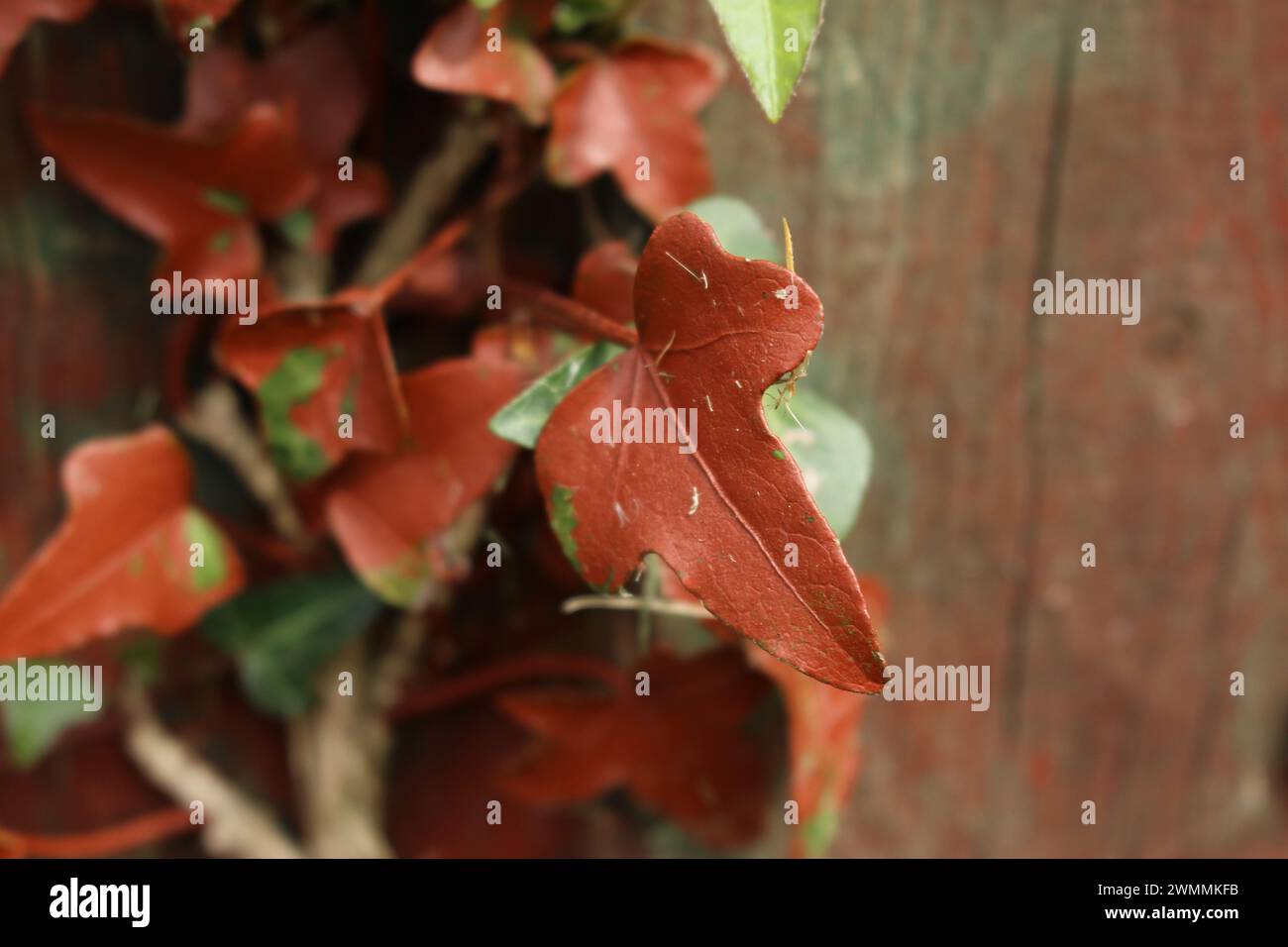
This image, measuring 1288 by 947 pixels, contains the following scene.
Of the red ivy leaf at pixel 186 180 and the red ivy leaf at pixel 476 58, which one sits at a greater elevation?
the red ivy leaf at pixel 476 58

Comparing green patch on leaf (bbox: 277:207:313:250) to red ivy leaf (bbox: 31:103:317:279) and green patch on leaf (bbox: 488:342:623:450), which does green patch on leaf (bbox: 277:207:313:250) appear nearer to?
red ivy leaf (bbox: 31:103:317:279)

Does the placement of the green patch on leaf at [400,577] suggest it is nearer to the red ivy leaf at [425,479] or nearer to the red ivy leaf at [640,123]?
the red ivy leaf at [425,479]

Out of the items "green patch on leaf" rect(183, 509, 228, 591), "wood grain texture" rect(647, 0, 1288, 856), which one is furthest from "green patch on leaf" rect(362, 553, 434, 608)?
"wood grain texture" rect(647, 0, 1288, 856)

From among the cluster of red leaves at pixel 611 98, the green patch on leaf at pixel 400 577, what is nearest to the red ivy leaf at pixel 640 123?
the cluster of red leaves at pixel 611 98

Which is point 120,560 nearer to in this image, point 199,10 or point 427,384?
point 427,384

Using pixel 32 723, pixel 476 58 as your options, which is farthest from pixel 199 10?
pixel 32 723
